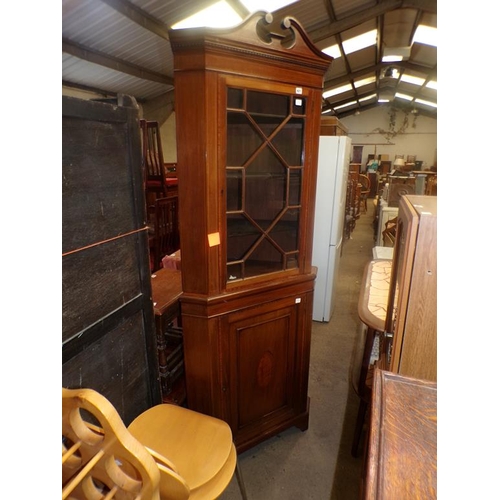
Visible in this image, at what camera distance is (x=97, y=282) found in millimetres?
881

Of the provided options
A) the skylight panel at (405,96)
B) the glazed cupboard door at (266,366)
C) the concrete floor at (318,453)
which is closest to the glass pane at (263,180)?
the glazed cupboard door at (266,366)

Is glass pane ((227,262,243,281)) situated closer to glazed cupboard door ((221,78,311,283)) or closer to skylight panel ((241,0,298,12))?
glazed cupboard door ((221,78,311,283))

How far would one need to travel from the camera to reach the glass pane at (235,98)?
49.8 inches

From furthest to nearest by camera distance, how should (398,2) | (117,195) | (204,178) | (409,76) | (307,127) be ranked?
(409,76)
(398,2)
(307,127)
(204,178)
(117,195)

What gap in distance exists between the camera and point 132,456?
586mm

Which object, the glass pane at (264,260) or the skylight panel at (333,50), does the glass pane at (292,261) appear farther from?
the skylight panel at (333,50)

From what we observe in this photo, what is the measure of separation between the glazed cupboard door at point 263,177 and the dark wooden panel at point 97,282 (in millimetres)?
471

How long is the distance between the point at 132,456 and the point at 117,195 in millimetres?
625

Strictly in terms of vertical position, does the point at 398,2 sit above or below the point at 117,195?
above

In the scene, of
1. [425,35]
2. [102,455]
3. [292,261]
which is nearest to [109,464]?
[102,455]

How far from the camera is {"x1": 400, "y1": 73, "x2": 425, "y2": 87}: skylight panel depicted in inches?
345
